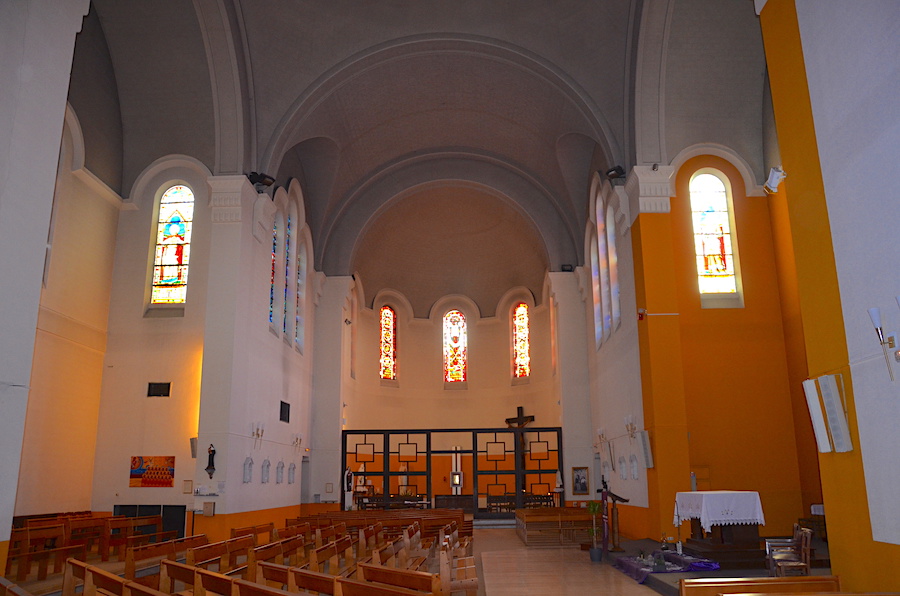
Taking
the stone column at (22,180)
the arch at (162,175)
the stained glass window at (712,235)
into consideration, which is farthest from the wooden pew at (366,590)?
the arch at (162,175)


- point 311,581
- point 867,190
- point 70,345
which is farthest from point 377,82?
point 311,581

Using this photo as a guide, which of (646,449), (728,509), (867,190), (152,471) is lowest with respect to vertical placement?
(728,509)

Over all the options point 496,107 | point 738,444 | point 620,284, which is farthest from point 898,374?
point 496,107

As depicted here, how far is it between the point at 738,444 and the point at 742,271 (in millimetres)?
3621

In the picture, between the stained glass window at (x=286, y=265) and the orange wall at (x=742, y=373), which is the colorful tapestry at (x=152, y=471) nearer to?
the stained glass window at (x=286, y=265)

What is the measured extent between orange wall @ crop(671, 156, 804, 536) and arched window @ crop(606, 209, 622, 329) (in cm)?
205

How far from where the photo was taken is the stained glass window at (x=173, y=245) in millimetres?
16328

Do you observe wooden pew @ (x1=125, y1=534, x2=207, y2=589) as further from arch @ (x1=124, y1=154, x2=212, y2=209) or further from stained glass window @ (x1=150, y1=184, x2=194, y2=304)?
arch @ (x1=124, y1=154, x2=212, y2=209)

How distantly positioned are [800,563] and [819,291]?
120 inches

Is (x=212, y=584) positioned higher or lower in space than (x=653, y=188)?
lower

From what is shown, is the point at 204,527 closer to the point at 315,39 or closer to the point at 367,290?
the point at 315,39

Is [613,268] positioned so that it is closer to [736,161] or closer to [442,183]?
[736,161]

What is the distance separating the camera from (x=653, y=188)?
14.9 m

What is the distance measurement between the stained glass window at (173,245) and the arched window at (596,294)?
10.4m
